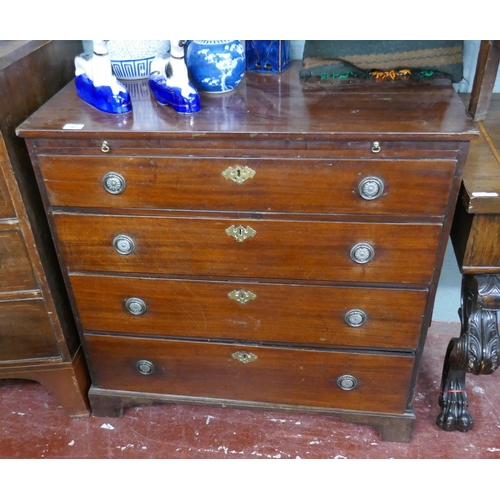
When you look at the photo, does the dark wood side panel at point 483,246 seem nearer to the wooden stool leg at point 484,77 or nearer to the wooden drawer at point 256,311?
the wooden drawer at point 256,311

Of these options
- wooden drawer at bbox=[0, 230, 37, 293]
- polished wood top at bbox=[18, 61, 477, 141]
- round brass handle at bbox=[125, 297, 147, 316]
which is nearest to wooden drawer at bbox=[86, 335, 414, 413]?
round brass handle at bbox=[125, 297, 147, 316]

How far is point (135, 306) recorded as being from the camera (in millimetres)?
1570

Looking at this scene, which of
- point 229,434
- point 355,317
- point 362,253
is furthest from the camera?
point 229,434

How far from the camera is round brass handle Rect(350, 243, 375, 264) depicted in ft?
4.48

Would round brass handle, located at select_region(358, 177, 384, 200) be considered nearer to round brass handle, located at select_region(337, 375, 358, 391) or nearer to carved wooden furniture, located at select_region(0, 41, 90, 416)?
round brass handle, located at select_region(337, 375, 358, 391)

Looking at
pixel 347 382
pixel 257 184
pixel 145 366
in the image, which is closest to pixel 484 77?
pixel 257 184

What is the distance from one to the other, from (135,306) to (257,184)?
21.6 inches

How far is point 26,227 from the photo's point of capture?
1.46 m

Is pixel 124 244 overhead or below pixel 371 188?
below

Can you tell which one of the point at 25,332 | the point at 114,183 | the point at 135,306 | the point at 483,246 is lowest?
the point at 25,332

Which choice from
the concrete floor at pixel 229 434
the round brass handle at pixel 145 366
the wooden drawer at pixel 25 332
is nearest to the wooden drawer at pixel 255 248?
the wooden drawer at pixel 25 332

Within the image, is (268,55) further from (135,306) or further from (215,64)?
(135,306)
